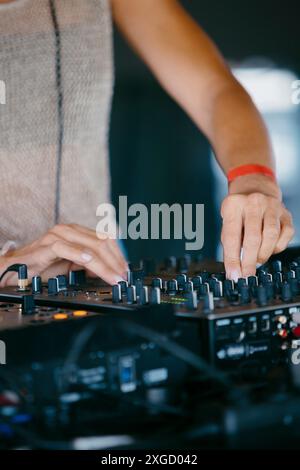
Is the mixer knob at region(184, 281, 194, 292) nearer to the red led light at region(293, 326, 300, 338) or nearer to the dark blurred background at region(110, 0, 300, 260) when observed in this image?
the red led light at region(293, 326, 300, 338)

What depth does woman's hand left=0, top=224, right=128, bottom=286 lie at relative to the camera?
1501 mm

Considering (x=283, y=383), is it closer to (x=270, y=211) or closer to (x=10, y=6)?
(x=270, y=211)

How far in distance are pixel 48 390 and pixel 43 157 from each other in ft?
4.05

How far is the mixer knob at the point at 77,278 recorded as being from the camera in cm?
152

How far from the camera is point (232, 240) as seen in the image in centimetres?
140

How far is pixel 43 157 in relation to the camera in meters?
2.02

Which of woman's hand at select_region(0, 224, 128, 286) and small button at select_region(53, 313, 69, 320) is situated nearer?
small button at select_region(53, 313, 69, 320)

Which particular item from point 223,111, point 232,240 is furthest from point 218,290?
point 223,111

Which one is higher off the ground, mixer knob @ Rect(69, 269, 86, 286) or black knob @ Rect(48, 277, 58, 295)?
mixer knob @ Rect(69, 269, 86, 286)

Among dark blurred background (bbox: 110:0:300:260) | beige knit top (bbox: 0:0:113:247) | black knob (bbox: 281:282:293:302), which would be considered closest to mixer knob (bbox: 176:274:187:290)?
black knob (bbox: 281:282:293:302)

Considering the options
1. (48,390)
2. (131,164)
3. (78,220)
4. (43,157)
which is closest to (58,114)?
(43,157)

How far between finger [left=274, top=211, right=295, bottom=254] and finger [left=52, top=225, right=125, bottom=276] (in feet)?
0.99

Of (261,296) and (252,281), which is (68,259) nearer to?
(252,281)
